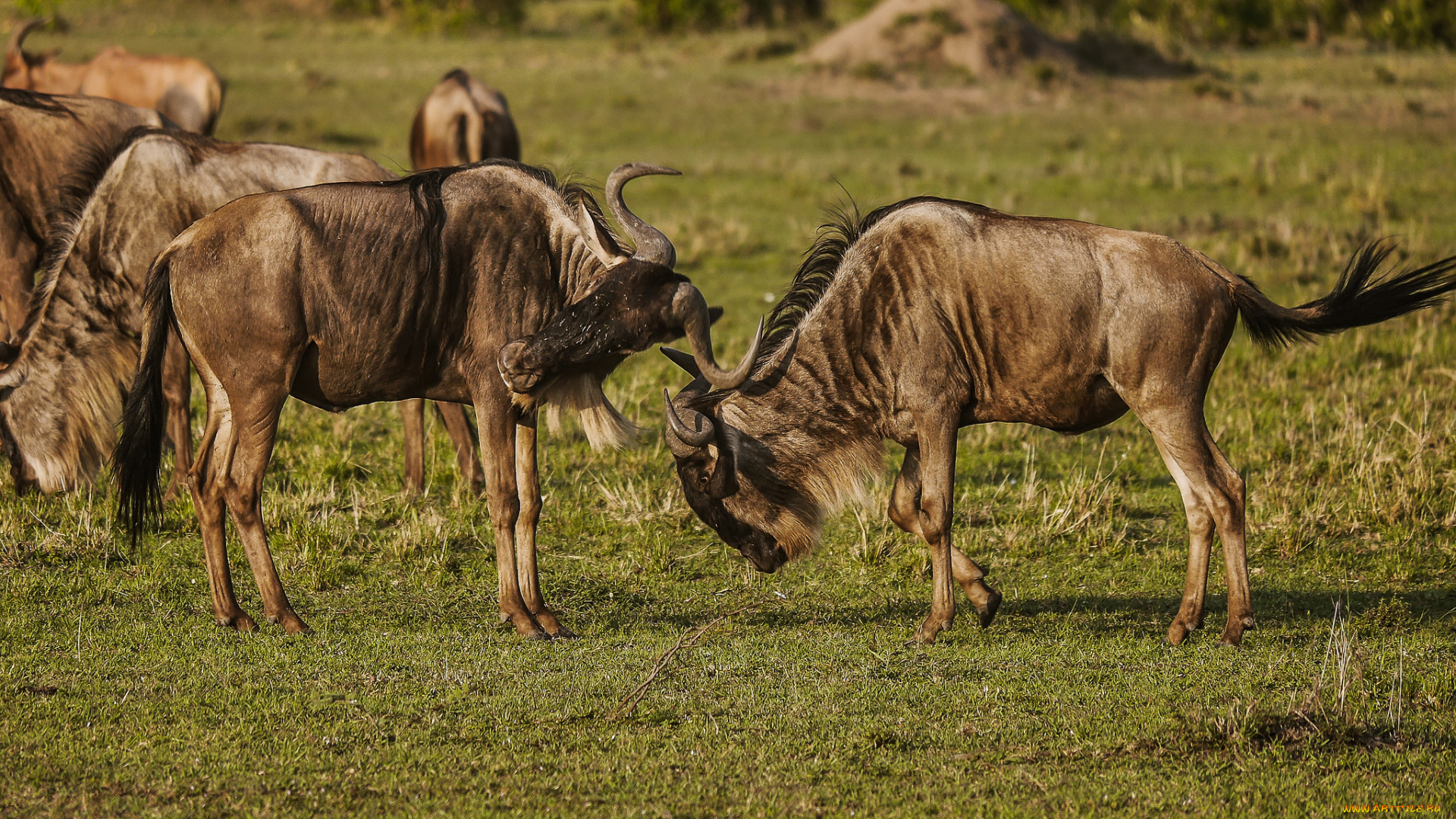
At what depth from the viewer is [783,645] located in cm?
623

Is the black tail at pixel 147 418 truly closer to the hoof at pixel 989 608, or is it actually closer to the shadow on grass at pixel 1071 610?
the shadow on grass at pixel 1071 610

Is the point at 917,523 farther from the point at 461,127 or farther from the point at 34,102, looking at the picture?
the point at 461,127

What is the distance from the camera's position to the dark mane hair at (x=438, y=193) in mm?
6191

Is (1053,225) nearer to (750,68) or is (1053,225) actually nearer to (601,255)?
(601,255)

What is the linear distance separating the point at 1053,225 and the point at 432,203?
2.80m

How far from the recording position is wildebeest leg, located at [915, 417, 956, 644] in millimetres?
6211

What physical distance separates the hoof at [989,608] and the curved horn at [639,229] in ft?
6.86

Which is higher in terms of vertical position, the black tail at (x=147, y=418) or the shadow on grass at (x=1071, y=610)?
the black tail at (x=147, y=418)

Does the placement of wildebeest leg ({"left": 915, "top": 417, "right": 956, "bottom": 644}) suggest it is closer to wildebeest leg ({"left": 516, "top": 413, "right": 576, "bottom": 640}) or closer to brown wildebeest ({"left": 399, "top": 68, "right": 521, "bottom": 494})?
wildebeest leg ({"left": 516, "top": 413, "right": 576, "bottom": 640})

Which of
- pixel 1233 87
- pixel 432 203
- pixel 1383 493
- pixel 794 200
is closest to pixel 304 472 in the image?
pixel 432 203

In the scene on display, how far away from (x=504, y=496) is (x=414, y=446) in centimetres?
267

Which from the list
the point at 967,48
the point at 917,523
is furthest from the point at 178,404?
the point at 967,48

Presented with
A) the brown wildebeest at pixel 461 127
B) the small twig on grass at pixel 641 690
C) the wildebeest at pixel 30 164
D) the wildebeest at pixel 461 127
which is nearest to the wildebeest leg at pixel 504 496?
the small twig on grass at pixel 641 690

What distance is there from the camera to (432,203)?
627cm
